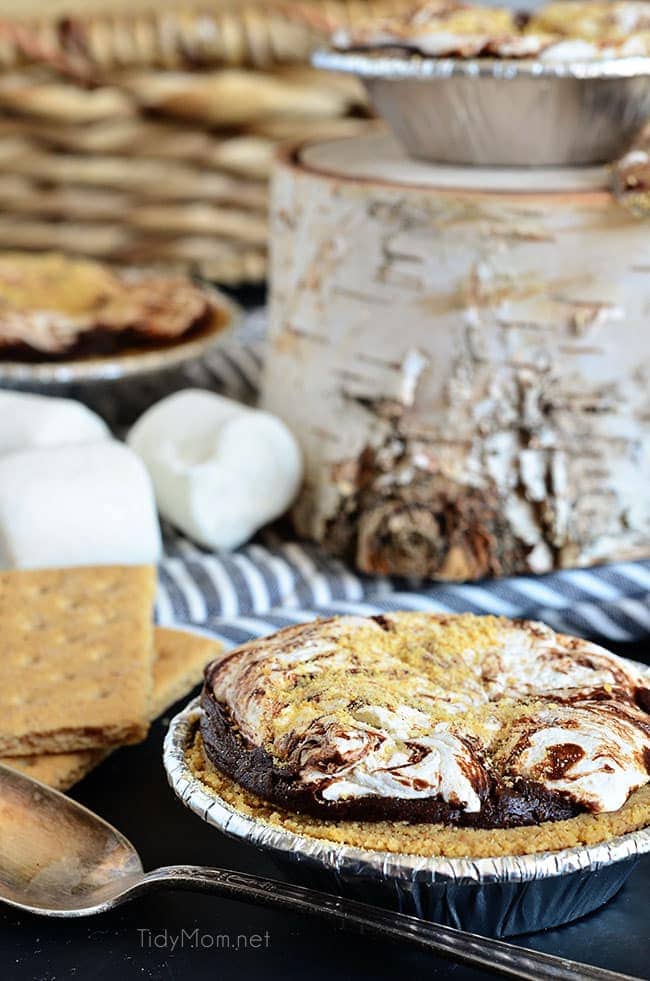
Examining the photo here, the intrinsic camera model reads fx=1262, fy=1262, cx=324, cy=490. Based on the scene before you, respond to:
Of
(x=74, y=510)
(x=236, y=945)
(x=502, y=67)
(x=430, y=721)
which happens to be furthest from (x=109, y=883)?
(x=502, y=67)

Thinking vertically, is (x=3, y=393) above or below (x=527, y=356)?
below

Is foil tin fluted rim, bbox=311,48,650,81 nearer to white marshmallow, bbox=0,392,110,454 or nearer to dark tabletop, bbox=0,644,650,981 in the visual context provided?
white marshmallow, bbox=0,392,110,454

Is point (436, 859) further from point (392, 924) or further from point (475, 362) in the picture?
point (475, 362)

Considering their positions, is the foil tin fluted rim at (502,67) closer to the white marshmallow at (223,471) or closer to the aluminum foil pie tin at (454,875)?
the white marshmallow at (223,471)

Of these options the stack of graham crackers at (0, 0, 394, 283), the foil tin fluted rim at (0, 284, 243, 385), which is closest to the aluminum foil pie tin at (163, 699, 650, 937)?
the foil tin fluted rim at (0, 284, 243, 385)

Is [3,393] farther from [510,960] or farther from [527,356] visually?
[510,960]

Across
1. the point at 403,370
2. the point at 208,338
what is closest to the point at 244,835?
the point at 403,370

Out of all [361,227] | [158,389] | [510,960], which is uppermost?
[361,227]

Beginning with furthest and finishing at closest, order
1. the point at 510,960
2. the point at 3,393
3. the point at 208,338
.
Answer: the point at 208,338 → the point at 3,393 → the point at 510,960
